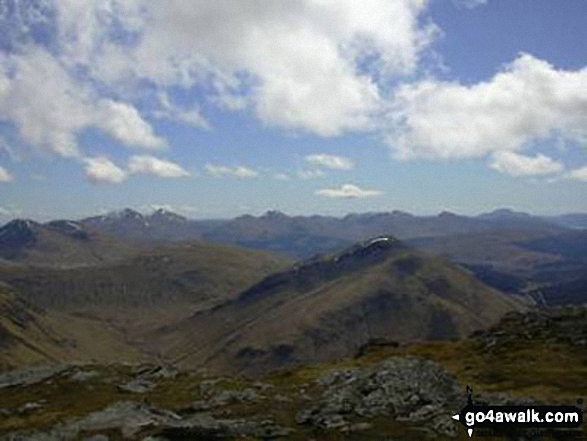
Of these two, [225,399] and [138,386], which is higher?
[225,399]

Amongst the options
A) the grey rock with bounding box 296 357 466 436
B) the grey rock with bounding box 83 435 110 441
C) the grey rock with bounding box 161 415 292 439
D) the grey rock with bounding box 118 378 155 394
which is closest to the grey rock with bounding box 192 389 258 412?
the grey rock with bounding box 296 357 466 436

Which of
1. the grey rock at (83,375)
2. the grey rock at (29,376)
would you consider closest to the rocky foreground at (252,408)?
the grey rock at (83,375)

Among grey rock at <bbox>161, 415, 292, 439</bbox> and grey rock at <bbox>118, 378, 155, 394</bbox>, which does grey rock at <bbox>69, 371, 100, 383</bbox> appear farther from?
grey rock at <bbox>161, 415, 292, 439</bbox>

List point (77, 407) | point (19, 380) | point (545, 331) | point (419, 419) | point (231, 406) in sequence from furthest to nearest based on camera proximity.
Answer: point (545, 331) < point (19, 380) < point (77, 407) < point (231, 406) < point (419, 419)

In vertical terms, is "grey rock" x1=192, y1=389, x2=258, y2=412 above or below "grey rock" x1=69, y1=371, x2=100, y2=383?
above

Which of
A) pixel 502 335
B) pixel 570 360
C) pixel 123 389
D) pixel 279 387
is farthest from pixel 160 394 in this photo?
pixel 502 335

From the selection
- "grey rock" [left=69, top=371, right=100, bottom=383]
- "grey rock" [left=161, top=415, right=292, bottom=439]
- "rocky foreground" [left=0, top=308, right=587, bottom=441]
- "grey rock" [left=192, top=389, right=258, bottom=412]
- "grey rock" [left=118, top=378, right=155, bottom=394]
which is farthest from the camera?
"grey rock" [left=69, top=371, right=100, bottom=383]

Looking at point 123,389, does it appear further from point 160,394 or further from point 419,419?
point 419,419

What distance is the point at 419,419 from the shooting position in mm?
→ 60094

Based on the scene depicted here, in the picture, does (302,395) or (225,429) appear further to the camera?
(302,395)

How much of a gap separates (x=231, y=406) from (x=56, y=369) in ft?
157

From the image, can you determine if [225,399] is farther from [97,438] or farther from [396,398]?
[396,398]

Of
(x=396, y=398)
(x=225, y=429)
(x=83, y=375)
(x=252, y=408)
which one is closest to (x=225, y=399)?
(x=252, y=408)

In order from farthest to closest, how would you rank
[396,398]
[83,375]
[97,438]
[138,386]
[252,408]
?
[83,375] → [138,386] → [252,408] → [396,398] → [97,438]
